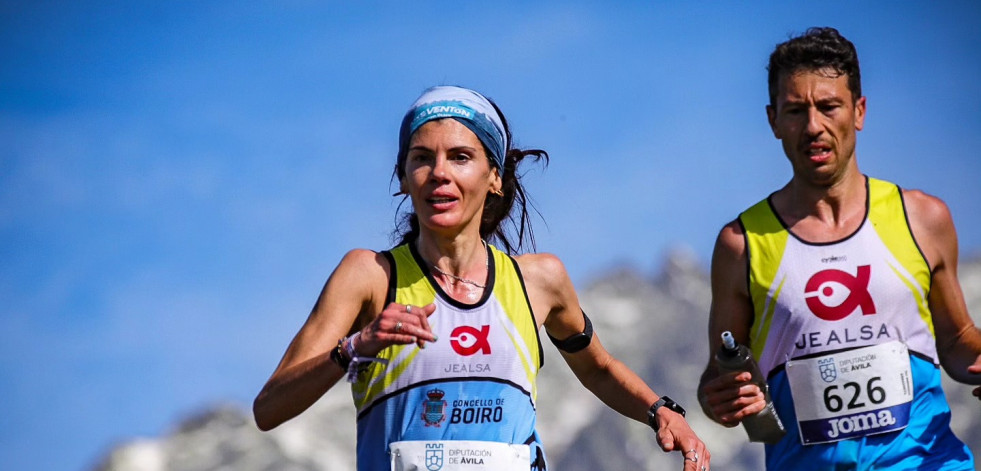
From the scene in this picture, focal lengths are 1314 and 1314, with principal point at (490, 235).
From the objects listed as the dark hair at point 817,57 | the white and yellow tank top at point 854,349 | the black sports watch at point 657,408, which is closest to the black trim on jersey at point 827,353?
the white and yellow tank top at point 854,349

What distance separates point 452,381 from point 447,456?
323 mm

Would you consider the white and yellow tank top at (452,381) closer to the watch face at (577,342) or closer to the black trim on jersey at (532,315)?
the black trim on jersey at (532,315)

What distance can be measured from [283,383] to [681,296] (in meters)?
54.8

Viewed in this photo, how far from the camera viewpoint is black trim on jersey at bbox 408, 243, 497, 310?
224 inches

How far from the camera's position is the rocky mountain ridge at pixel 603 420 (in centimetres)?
4375

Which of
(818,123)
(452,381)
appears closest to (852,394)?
(818,123)

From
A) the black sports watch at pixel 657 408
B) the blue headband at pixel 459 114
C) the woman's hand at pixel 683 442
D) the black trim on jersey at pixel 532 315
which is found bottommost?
the woman's hand at pixel 683 442

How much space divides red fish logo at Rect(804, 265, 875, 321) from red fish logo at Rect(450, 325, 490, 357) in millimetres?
1547

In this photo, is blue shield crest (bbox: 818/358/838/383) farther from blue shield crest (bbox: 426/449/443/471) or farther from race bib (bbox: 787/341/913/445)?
blue shield crest (bbox: 426/449/443/471)

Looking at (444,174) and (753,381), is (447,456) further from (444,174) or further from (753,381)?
(753,381)

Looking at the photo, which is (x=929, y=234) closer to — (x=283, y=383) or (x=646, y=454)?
(x=283, y=383)

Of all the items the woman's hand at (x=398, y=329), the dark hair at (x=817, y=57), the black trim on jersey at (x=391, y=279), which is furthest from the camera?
the dark hair at (x=817, y=57)

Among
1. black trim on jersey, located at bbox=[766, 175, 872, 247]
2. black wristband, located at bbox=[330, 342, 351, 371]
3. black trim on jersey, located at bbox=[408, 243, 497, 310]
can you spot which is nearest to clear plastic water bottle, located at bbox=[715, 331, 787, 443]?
black trim on jersey, located at bbox=[766, 175, 872, 247]

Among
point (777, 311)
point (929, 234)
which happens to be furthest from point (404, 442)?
point (929, 234)
